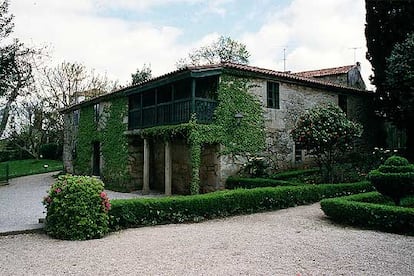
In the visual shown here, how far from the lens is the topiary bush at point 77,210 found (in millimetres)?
7336

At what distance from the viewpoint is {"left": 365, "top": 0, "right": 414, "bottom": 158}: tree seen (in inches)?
631

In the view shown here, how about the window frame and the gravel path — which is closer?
the gravel path

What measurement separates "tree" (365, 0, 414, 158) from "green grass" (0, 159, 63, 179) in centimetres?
2373

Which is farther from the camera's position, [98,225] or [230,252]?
[98,225]

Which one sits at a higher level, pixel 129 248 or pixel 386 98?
pixel 386 98

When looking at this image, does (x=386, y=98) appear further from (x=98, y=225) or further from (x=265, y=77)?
(x=98, y=225)

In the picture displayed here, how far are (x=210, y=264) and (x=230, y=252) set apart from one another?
762 mm

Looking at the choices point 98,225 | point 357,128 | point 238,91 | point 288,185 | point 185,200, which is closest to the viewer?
point 98,225

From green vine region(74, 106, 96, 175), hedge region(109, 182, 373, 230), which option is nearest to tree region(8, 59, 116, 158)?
green vine region(74, 106, 96, 175)

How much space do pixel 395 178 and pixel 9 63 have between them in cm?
1036

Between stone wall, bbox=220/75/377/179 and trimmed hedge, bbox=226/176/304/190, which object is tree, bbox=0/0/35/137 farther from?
trimmed hedge, bbox=226/176/304/190

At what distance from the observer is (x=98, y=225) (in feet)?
24.9

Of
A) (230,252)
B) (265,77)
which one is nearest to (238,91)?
(265,77)

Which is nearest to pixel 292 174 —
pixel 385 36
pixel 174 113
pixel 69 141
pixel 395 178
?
pixel 174 113
